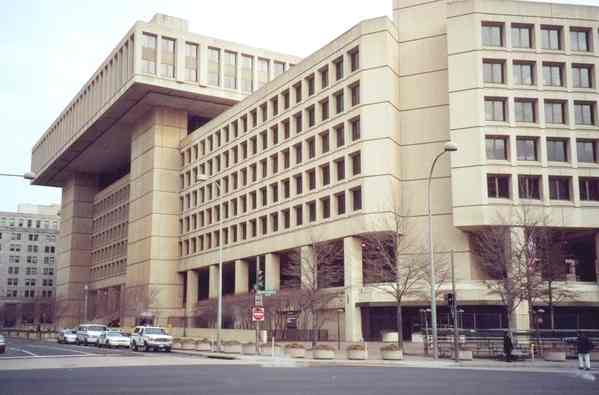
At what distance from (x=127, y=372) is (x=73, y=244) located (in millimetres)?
94807

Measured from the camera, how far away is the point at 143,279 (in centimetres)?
8356

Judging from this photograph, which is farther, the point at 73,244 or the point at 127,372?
the point at 73,244

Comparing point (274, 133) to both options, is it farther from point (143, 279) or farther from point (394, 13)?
point (143, 279)

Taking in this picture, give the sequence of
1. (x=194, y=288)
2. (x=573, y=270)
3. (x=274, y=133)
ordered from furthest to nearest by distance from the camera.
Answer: (x=194, y=288) → (x=274, y=133) → (x=573, y=270)

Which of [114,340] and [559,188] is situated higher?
[559,188]

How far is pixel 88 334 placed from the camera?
5712 centimetres

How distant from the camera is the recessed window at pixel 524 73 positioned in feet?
174

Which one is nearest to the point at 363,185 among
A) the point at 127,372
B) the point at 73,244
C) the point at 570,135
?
the point at 570,135

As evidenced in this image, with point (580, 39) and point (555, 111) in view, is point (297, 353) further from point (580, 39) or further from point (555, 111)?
point (580, 39)

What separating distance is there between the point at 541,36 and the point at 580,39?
10.9 feet

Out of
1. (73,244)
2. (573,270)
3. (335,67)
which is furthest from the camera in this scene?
(73,244)

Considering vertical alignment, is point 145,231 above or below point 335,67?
below

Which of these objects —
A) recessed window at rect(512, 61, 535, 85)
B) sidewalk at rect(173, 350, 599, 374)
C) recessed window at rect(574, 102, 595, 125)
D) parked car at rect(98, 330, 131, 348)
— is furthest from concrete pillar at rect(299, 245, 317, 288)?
recessed window at rect(574, 102, 595, 125)

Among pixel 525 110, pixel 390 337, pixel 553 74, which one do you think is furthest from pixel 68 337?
pixel 553 74
